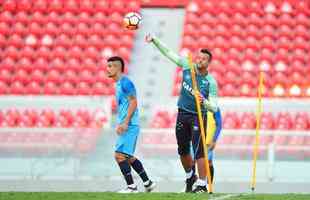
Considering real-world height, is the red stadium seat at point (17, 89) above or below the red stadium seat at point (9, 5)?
below

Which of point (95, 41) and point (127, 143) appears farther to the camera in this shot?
point (95, 41)

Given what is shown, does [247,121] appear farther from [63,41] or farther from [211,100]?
[211,100]

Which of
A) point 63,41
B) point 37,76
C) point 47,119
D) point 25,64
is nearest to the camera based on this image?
point 47,119

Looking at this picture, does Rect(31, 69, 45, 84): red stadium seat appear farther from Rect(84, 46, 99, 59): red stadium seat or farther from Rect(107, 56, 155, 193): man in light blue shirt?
Rect(107, 56, 155, 193): man in light blue shirt

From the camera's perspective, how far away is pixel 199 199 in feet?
36.0

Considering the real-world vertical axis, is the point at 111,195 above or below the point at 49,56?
below

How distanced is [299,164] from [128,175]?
4.73 metres

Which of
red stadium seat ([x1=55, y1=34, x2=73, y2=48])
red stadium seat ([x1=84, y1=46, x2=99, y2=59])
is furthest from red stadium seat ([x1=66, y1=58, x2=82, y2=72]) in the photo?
red stadium seat ([x1=55, y1=34, x2=73, y2=48])

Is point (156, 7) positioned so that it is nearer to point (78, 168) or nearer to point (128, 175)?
point (78, 168)

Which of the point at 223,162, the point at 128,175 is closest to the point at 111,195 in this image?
the point at 128,175

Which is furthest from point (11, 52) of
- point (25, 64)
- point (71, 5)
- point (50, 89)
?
point (71, 5)

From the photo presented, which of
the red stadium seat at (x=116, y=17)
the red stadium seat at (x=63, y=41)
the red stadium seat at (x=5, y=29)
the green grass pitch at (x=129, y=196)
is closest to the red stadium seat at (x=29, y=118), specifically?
the red stadium seat at (x=63, y=41)

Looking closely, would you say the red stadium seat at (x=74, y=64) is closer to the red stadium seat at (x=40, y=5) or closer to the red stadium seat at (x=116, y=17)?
the red stadium seat at (x=116, y=17)

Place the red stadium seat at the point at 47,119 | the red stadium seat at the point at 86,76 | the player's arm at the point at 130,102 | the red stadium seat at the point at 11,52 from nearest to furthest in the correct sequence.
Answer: the player's arm at the point at 130,102, the red stadium seat at the point at 47,119, the red stadium seat at the point at 86,76, the red stadium seat at the point at 11,52
